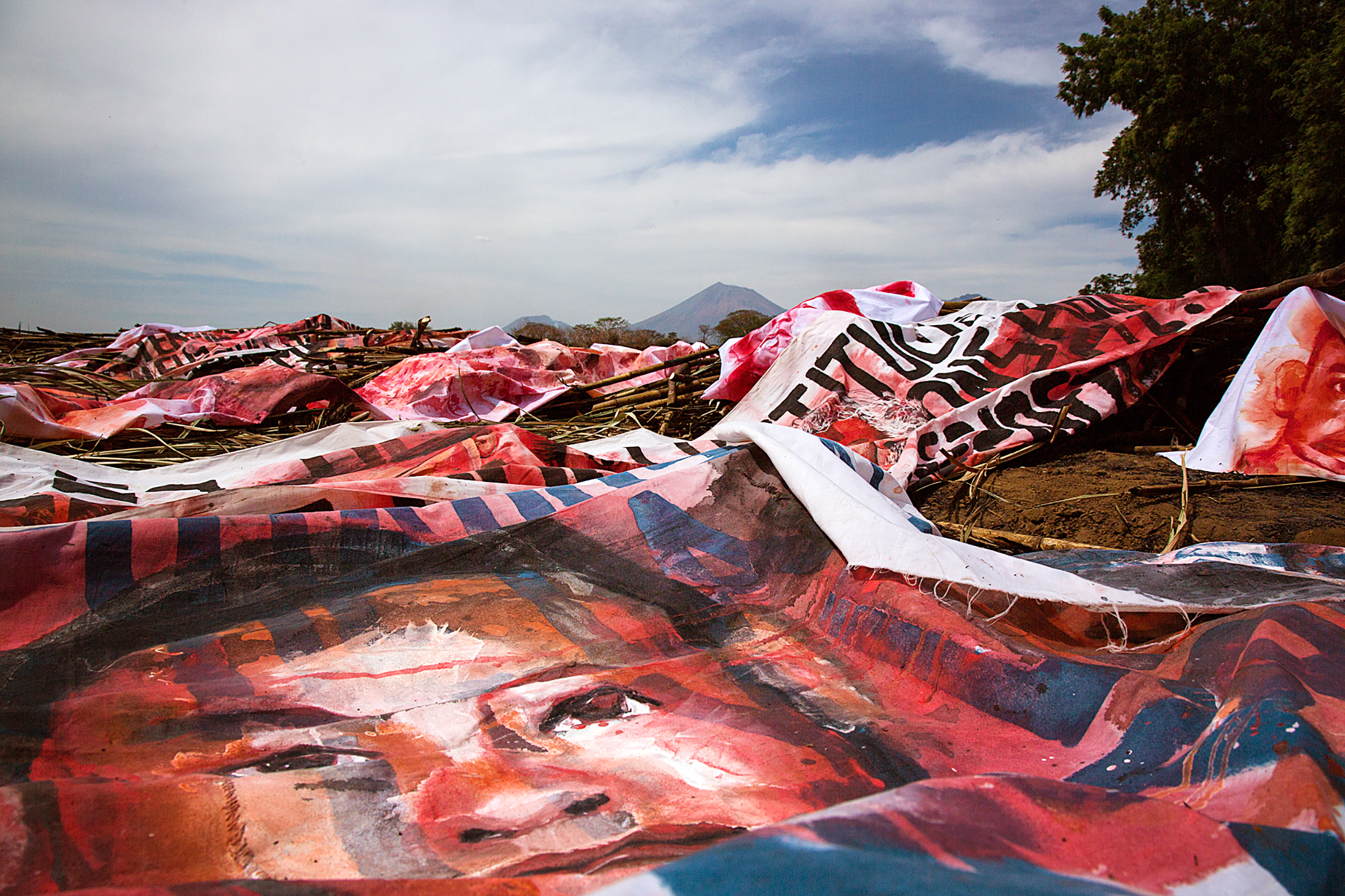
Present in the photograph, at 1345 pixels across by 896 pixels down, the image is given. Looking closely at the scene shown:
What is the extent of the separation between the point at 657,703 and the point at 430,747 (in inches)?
11.4

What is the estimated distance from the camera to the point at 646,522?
4.54ft

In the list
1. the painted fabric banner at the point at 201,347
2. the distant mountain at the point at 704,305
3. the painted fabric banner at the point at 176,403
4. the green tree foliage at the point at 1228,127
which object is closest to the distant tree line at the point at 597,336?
the painted fabric banner at the point at 201,347

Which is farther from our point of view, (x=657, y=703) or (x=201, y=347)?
(x=201, y=347)

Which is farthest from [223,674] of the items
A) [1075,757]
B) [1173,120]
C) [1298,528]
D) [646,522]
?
[1173,120]

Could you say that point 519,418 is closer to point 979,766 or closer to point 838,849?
point 979,766

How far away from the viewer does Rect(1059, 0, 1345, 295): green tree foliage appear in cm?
998

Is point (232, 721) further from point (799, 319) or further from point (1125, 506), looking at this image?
point (799, 319)

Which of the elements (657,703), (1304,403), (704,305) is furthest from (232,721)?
(704,305)

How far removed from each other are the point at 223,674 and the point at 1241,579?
1565mm

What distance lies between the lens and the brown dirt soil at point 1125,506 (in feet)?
5.74

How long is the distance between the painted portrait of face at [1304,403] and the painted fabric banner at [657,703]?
1.01 meters

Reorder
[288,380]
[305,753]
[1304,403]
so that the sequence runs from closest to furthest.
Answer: [305,753] → [1304,403] → [288,380]

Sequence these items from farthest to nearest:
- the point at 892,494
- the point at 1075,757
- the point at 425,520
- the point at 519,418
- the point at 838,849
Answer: the point at 519,418, the point at 892,494, the point at 425,520, the point at 1075,757, the point at 838,849

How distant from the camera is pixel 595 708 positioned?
2.93 ft
